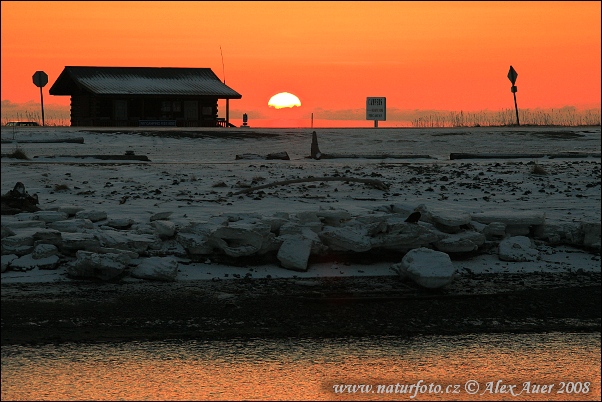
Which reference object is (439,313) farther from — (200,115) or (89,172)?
(200,115)

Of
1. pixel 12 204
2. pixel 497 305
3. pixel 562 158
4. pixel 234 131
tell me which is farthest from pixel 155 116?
pixel 497 305

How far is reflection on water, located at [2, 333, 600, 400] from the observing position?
Answer: 5895mm

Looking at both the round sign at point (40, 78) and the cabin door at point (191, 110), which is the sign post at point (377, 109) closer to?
the cabin door at point (191, 110)

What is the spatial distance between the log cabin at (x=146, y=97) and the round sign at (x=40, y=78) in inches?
69.1

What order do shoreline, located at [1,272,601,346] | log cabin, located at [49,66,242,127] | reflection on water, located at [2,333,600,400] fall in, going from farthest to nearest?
1. log cabin, located at [49,66,242,127]
2. shoreline, located at [1,272,601,346]
3. reflection on water, located at [2,333,600,400]

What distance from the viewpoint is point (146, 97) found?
4319cm

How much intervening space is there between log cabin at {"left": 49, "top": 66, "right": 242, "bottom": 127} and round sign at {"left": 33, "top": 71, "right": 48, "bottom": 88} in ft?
5.76

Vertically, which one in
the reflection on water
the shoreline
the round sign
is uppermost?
the round sign

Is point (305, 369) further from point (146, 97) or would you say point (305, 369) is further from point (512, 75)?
point (146, 97)

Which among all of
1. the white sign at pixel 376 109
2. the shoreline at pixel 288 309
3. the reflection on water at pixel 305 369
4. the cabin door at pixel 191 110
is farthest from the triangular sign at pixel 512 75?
the reflection on water at pixel 305 369

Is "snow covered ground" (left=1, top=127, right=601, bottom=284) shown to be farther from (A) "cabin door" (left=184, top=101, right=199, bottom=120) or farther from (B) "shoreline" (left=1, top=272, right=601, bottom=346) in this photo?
(A) "cabin door" (left=184, top=101, right=199, bottom=120)

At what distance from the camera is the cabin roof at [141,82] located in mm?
42438

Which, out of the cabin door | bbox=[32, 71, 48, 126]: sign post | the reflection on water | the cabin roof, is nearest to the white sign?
the cabin roof

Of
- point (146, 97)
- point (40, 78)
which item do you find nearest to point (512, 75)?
point (146, 97)
